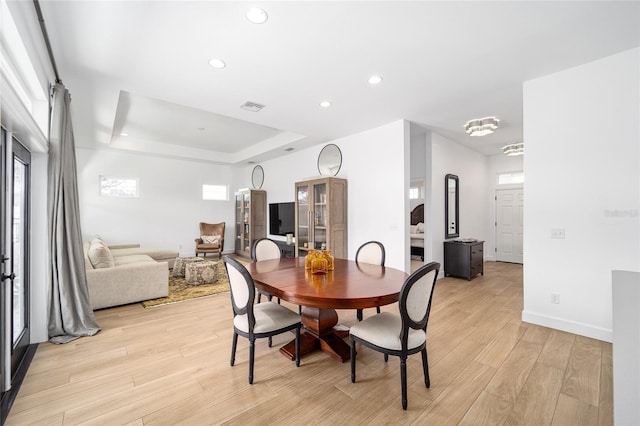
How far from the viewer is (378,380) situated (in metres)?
1.99

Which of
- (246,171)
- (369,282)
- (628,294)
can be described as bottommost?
(369,282)

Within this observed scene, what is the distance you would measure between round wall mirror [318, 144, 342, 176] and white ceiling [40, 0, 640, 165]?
1118 millimetres

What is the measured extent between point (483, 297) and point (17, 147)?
5.31 meters

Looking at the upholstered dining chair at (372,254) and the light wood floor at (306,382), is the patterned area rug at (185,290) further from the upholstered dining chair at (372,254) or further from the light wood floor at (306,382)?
the upholstered dining chair at (372,254)

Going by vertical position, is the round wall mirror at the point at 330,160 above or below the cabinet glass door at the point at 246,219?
above

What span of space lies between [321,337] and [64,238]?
8.55ft

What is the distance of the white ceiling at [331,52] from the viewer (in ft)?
6.21

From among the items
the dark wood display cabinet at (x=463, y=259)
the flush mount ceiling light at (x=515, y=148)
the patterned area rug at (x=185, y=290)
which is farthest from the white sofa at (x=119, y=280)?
the flush mount ceiling light at (x=515, y=148)

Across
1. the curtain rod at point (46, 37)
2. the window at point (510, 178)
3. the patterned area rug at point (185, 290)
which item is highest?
the curtain rod at point (46, 37)

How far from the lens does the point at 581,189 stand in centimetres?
266

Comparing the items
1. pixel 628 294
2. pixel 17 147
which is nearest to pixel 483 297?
pixel 628 294

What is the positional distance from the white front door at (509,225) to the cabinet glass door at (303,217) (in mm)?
4717

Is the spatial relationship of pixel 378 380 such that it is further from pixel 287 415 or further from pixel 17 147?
pixel 17 147

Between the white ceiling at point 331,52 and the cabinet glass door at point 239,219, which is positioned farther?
the cabinet glass door at point 239,219
